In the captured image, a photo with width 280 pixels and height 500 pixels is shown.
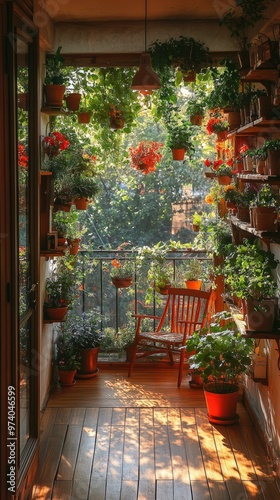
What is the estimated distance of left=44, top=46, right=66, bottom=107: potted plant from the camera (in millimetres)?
5273

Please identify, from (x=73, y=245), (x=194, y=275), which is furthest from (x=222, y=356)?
(x=73, y=245)

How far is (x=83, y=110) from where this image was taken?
19.3 ft

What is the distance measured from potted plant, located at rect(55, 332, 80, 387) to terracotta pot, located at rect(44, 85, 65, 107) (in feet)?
6.47

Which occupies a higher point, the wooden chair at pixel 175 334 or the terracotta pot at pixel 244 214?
the terracotta pot at pixel 244 214

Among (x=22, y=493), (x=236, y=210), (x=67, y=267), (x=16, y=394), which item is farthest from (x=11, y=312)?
(x=67, y=267)

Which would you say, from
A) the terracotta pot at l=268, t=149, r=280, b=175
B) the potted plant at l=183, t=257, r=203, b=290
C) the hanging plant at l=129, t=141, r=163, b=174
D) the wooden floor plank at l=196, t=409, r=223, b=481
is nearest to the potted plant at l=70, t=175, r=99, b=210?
the hanging plant at l=129, t=141, r=163, b=174

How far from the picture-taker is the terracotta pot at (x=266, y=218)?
12.9 feet

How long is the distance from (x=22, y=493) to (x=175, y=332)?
2822 mm

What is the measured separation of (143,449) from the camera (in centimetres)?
459

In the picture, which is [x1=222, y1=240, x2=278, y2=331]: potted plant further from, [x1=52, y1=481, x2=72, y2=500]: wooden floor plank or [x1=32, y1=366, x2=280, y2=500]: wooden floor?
[x1=52, y1=481, x2=72, y2=500]: wooden floor plank

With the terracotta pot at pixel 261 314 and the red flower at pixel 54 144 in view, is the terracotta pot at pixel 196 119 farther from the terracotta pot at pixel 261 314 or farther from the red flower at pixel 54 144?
the terracotta pot at pixel 261 314

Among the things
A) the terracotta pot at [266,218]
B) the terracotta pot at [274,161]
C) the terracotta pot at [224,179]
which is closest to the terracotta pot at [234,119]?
the terracotta pot at [224,179]

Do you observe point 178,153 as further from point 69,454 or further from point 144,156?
point 69,454

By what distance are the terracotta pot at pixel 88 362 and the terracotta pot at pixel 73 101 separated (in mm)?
2039
